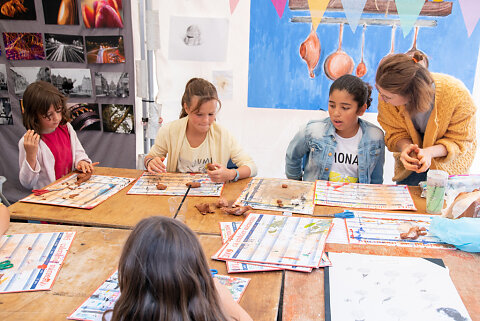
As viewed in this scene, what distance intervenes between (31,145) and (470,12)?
127 inches

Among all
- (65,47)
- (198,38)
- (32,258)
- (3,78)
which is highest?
(198,38)

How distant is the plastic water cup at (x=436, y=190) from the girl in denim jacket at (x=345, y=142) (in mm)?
589

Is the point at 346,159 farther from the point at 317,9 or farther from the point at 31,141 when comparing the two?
the point at 31,141

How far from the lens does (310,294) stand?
1195 mm

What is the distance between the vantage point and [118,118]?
3631mm

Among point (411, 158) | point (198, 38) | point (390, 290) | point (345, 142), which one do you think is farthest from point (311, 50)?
point (390, 290)

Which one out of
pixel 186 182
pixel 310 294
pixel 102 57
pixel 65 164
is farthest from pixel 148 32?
pixel 310 294

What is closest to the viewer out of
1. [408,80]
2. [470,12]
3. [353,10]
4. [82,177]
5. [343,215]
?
[343,215]

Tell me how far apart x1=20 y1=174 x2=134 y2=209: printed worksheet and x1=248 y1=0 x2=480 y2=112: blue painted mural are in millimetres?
1575

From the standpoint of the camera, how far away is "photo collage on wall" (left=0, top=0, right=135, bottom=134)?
3.45 m

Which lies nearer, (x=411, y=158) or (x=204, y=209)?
(x=204, y=209)

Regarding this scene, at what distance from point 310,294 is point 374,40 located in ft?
8.30

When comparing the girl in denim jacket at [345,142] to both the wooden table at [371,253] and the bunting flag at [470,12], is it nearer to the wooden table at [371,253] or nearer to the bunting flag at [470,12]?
the wooden table at [371,253]

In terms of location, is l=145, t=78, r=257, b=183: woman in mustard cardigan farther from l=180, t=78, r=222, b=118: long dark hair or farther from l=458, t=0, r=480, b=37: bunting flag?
l=458, t=0, r=480, b=37: bunting flag
